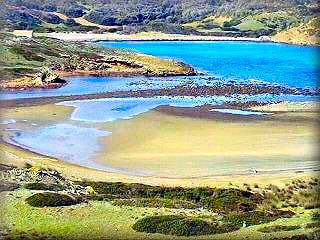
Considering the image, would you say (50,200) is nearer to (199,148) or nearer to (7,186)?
(7,186)

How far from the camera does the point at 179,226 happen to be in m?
11.4

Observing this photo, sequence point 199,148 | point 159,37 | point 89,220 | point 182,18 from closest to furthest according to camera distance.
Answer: point 89,220, point 199,148, point 159,37, point 182,18

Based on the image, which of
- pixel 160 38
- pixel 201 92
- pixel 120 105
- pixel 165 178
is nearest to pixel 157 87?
pixel 201 92

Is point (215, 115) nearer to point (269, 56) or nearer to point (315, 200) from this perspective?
point (315, 200)

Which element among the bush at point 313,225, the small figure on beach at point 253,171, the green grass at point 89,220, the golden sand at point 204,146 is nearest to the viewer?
the green grass at point 89,220

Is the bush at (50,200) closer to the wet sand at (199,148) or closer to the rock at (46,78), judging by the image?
the wet sand at (199,148)

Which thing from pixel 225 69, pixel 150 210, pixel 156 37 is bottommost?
pixel 156 37

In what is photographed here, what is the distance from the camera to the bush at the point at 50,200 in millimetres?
13000

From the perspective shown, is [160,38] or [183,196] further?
[160,38]

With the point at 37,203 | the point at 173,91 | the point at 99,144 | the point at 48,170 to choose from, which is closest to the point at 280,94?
the point at 173,91

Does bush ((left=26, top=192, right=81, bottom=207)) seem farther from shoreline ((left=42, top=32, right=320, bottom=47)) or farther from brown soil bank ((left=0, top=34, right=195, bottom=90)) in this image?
shoreline ((left=42, top=32, right=320, bottom=47))

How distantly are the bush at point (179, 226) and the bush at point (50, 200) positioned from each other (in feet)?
6.68

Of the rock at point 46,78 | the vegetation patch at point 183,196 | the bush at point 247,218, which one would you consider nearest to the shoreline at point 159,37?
the rock at point 46,78

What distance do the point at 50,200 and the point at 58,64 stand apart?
142ft
